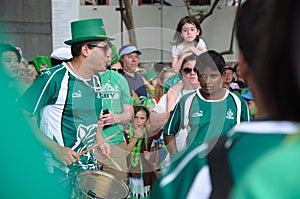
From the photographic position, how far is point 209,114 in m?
4.88

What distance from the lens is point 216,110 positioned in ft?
16.0

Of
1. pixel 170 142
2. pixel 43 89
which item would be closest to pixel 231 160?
pixel 43 89

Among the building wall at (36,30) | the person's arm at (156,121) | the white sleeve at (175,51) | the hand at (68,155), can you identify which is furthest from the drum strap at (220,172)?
the building wall at (36,30)

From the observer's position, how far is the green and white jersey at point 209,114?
4773mm

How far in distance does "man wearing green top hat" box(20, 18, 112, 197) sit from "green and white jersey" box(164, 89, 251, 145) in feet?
2.19

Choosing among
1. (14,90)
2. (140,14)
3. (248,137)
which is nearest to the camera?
(248,137)

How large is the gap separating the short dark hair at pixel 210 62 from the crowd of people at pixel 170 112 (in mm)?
11

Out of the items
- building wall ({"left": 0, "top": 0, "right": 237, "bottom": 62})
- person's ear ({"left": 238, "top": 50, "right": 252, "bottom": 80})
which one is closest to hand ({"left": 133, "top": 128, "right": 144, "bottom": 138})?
building wall ({"left": 0, "top": 0, "right": 237, "bottom": 62})

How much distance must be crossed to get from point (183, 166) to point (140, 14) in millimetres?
Answer: 12646

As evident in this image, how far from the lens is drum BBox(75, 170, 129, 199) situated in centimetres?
401

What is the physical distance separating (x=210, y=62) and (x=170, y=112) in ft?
1.74

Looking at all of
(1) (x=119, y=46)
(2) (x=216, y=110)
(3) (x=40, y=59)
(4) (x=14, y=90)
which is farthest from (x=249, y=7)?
(3) (x=40, y=59)

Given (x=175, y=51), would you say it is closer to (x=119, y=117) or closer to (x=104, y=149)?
(x=119, y=117)

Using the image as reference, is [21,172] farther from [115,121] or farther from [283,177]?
[115,121]
